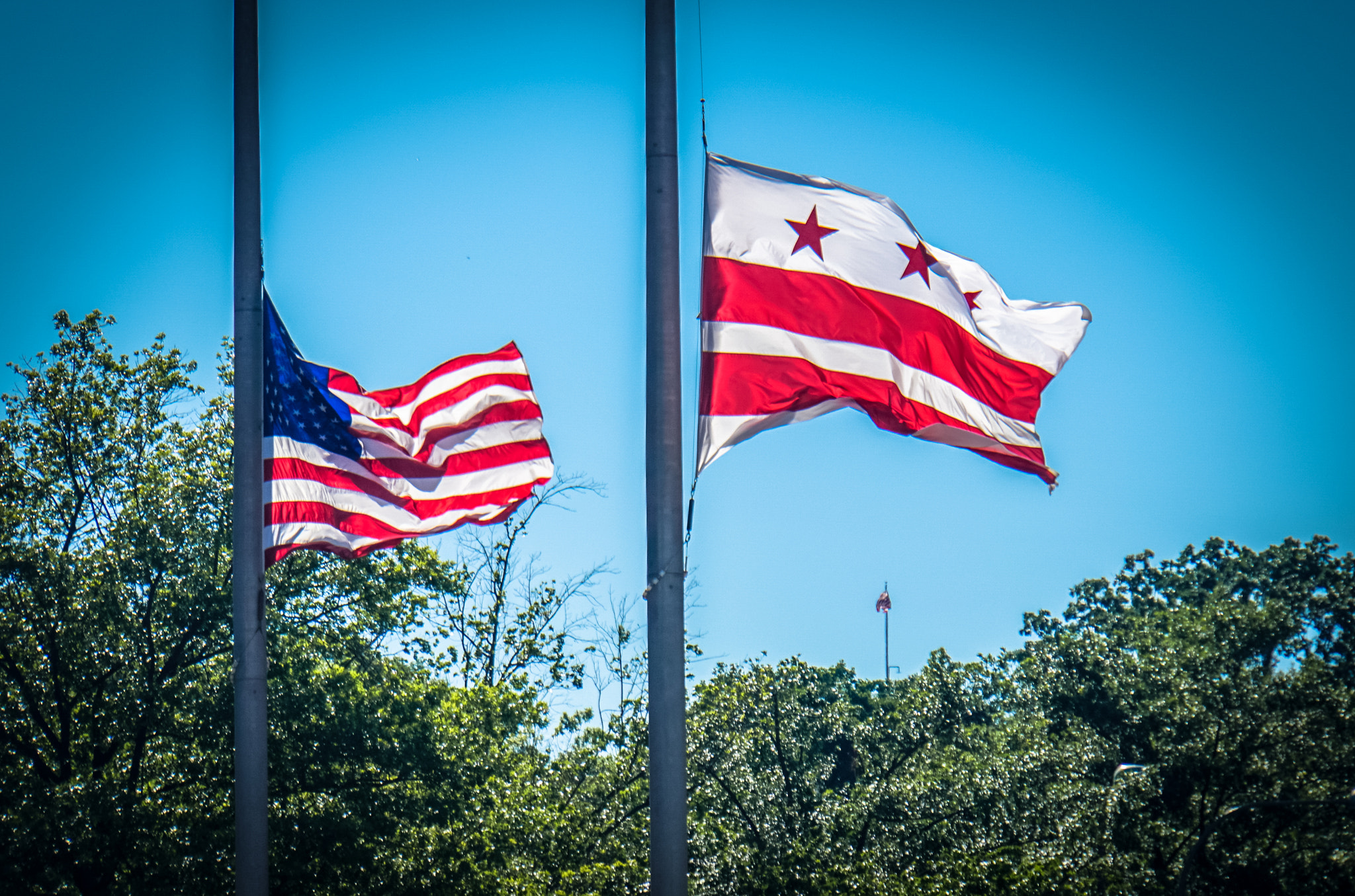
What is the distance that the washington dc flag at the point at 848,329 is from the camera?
7.38m

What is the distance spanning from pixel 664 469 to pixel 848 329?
2.31 meters

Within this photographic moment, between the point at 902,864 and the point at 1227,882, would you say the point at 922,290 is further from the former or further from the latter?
the point at 1227,882

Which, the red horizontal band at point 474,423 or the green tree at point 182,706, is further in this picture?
the green tree at point 182,706

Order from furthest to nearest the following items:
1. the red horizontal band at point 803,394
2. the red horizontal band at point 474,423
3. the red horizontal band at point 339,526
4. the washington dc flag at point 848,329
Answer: the red horizontal band at point 474,423, the red horizontal band at point 339,526, the washington dc flag at point 848,329, the red horizontal band at point 803,394

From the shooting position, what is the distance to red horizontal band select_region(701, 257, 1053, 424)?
24.7 ft

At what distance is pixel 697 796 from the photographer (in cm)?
2961

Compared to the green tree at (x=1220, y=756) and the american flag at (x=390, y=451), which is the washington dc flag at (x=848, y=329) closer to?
the american flag at (x=390, y=451)

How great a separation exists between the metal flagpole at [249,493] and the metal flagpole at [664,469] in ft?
8.39

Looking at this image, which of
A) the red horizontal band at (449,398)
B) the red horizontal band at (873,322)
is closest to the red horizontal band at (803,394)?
the red horizontal band at (873,322)

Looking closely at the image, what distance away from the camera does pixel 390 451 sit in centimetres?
995

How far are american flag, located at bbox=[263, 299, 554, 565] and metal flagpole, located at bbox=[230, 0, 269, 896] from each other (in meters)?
0.78

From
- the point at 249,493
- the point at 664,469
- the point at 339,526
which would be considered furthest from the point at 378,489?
the point at 664,469

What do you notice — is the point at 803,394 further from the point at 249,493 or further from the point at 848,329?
the point at 249,493

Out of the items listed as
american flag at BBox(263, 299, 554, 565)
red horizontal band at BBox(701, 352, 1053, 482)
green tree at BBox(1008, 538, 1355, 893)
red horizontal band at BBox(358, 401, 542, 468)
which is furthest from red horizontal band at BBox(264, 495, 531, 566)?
green tree at BBox(1008, 538, 1355, 893)
